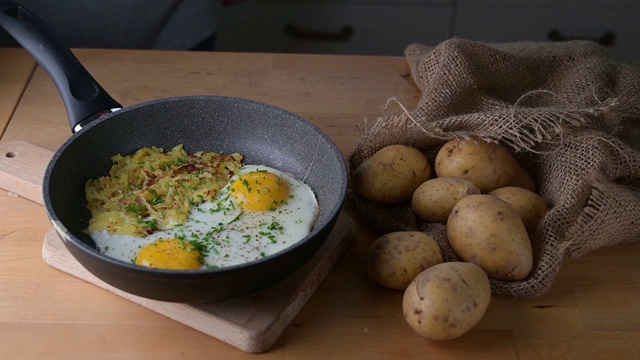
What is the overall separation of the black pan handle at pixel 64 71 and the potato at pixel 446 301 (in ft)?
2.25

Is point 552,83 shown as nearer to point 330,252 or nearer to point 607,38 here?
point 330,252

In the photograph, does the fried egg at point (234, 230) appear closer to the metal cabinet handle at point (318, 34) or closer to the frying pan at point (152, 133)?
the frying pan at point (152, 133)

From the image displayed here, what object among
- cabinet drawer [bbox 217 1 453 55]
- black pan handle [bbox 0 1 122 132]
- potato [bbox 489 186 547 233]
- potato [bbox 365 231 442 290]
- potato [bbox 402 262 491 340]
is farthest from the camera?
cabinet drawer [bbox 217 1 453 55]

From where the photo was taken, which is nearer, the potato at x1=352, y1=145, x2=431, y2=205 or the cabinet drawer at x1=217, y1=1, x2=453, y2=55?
the potato at x1=352, y1=145, x2=431, y2=205

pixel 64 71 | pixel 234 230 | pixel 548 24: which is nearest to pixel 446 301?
pixel 234 230

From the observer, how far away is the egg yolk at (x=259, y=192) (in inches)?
48.5

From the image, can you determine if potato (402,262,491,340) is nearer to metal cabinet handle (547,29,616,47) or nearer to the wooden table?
the wooden table

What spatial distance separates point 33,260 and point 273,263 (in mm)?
470

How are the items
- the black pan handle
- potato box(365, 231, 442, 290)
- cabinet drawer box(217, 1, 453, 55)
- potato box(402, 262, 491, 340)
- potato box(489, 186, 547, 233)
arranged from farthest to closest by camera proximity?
1. cabinet drawer box(217, 1, 453, 55)
2. the black pan handle
3. potato box(489, 186, 547, 233)
4. potato box(365, 231, 442, 290)
5. potato box(402, 262, 491, 340)

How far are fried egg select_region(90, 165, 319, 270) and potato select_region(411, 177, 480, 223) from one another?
18cm

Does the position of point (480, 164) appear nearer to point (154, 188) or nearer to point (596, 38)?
point (154, 188)

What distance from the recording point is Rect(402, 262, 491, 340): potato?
104cm

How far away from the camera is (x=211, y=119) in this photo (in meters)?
1.41

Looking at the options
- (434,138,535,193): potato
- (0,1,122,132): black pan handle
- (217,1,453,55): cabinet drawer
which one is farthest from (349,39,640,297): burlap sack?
(217,1,453,55): cabinet drawer
